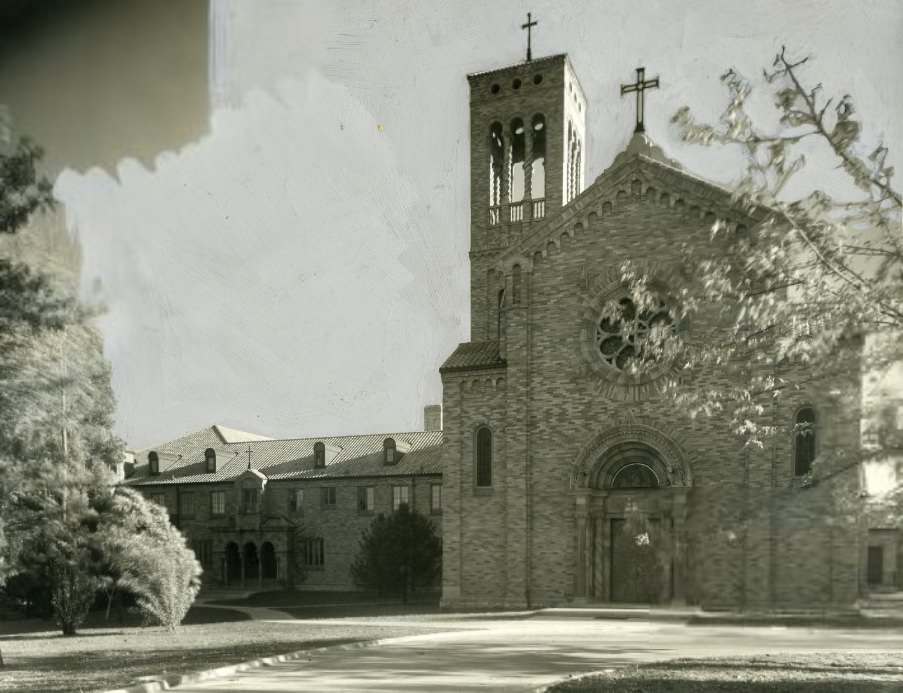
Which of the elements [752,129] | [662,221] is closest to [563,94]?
[662,221]

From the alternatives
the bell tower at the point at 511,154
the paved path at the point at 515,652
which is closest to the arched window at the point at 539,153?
the bell tower at the point at 511,154

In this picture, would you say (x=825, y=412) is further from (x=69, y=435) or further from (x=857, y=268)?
(x=69, y=435)

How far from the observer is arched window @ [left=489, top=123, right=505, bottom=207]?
34.8m

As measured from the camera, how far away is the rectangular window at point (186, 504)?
164ft

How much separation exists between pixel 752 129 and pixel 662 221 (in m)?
17.0

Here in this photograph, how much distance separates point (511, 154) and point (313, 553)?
24908 millimetres

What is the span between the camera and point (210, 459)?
167ft

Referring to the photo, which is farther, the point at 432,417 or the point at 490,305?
the point at 432,417

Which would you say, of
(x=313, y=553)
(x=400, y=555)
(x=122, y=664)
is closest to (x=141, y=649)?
(x=122, y=664)

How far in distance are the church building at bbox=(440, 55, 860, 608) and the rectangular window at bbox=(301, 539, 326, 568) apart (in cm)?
2026

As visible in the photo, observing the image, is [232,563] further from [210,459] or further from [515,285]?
[515,285]

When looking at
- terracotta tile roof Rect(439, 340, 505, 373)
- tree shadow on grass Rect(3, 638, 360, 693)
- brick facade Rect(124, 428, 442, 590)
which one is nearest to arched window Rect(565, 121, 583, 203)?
terracotta tile roof Rect(439, 340, 505, 373)

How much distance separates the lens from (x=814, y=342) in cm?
905

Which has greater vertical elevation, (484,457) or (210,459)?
(484,457)
